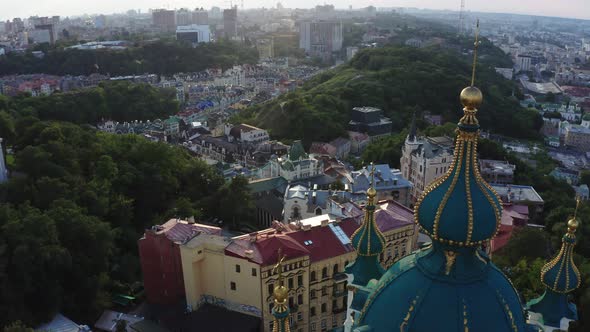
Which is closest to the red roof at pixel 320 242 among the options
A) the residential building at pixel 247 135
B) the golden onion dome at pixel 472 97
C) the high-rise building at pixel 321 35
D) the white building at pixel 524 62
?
the golden onion dome at pixel 472 97

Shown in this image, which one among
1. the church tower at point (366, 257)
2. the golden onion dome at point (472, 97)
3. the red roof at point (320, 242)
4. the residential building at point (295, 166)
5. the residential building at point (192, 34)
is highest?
the residential building at point (192, 34)

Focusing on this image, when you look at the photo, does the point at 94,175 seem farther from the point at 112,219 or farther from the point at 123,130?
the point at 123,130

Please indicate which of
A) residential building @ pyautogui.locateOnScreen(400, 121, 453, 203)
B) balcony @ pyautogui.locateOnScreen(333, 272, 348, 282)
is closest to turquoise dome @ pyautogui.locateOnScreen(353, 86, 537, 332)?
balcony @ pyautogui.locateOnScreen(333, 272, 348, 282)

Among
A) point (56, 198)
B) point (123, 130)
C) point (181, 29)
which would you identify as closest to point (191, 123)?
point (123, 130)

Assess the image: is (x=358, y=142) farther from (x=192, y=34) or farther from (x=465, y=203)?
(x=192, y=34)

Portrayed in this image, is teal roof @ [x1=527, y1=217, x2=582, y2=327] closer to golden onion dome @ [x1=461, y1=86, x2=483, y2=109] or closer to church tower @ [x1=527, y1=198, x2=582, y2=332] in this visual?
church tower @ [x1=527, y1=198, x2=582, y2=332]

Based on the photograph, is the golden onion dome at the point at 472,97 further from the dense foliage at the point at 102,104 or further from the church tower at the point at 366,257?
the dense foliage at the point at 102,104
